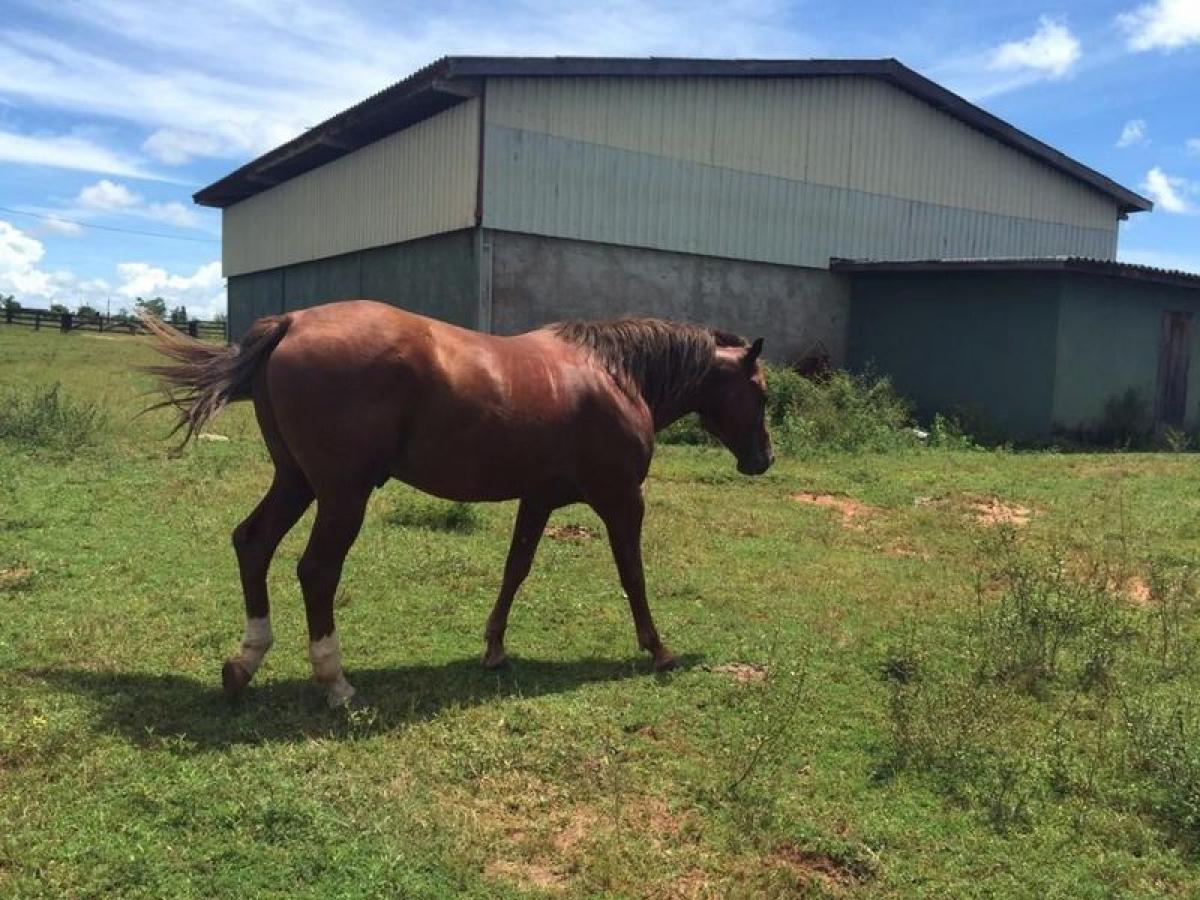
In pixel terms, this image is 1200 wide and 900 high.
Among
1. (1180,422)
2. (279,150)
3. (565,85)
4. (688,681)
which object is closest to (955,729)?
(688,681)

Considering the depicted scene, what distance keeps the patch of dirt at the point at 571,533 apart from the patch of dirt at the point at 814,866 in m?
4.61

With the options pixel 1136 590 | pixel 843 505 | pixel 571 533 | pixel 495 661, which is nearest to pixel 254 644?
pixel 495 661

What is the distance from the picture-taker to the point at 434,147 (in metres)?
16.4

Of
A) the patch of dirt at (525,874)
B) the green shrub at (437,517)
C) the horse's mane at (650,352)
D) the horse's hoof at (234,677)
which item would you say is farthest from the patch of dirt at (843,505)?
the patch of dirt at (525,874)

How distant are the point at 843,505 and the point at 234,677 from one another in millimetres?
7049

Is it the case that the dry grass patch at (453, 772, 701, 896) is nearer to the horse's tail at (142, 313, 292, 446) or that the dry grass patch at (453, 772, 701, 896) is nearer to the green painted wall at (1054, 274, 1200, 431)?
the horse's tail at (142, 313, 292, 446)

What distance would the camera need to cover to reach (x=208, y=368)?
4.26 m

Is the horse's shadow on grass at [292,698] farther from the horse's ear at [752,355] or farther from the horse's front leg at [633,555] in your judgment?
the horse's ear at [752,355]

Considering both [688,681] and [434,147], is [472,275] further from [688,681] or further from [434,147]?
[688,681]

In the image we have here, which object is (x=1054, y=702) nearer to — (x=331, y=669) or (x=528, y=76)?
(x=331, y=669)

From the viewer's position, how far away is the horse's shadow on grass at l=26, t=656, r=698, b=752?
152 inches

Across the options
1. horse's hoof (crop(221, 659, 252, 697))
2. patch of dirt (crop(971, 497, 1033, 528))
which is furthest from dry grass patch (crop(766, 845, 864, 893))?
patch of dirt (crop(971, 497, 1033, 528))

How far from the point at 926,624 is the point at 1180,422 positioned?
15565mm

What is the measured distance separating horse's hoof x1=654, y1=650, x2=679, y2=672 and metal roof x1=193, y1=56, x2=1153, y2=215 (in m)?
12.0
